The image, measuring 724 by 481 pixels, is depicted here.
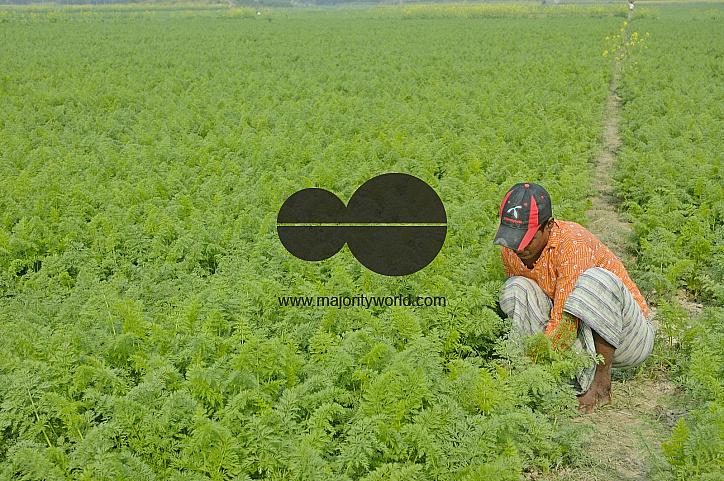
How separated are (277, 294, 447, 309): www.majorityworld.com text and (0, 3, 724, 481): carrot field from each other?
35 mm

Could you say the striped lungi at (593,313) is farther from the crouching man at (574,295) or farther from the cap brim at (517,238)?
the cap brim at (517,238)

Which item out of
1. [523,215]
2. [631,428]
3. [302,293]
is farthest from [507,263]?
[302,293]

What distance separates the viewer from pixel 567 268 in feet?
15.4

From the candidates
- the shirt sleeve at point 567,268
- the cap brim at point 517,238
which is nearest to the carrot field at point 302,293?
the shirt sleeve at point 567,268

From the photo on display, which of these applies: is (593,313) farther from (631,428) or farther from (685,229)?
(685,229)

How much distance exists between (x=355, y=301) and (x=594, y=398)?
2.15 meters

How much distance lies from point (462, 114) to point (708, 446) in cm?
936

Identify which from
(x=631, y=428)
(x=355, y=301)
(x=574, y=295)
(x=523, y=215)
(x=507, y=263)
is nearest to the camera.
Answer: (x=631, y=428)

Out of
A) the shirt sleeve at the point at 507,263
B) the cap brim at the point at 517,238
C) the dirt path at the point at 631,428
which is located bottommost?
the dirt path at the point at 631,428

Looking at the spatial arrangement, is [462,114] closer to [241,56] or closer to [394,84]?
[394,84]

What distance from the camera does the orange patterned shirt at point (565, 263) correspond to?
466 centimetres

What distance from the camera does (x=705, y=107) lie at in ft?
42.3

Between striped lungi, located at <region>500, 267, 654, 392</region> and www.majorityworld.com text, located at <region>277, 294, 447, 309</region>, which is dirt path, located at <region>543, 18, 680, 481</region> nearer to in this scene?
striped lungi, located at <region>500, 267, 654, 392</region>

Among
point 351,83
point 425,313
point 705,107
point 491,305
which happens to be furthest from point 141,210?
point 705,107
